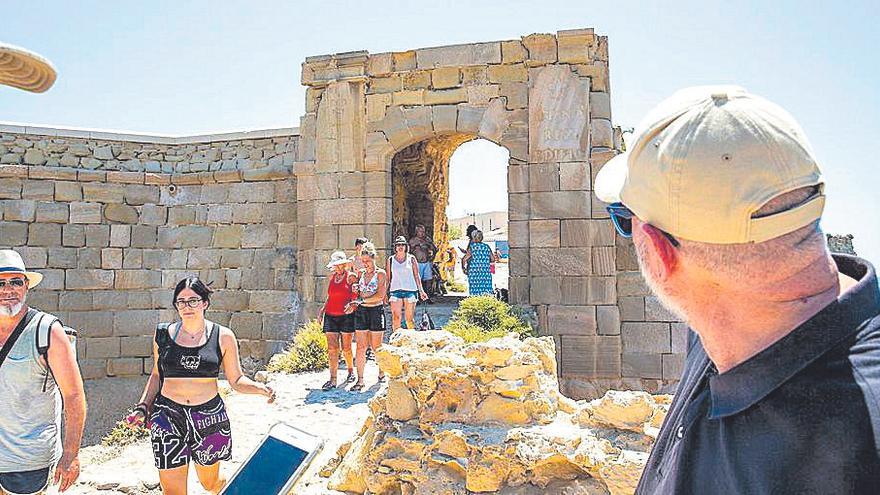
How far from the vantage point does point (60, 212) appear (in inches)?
419

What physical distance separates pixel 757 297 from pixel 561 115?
8.11 meters

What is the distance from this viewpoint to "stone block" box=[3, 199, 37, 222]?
10508mm

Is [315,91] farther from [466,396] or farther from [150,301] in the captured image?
[466,396]

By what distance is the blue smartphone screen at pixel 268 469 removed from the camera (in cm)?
223

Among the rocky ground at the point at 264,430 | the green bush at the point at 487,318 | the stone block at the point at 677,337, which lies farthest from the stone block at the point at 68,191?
the stone block at the point at 677,337

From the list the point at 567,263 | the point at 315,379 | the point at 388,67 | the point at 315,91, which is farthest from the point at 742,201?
the point at 315,91

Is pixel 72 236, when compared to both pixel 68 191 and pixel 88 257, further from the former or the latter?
pixel 68 191

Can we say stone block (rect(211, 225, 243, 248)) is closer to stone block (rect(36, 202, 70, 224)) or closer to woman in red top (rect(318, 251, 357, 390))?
stone block (rect(36, 202, 70, 224))

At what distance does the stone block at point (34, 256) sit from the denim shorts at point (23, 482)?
8.60m

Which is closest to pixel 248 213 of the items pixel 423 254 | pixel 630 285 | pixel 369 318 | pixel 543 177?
pixel 423 254

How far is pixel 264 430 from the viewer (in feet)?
20.1

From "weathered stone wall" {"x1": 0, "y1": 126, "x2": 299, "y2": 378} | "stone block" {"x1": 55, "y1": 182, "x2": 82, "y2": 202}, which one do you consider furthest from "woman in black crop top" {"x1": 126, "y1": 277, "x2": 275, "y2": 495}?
"stone block" {"x1": 55, "y1": 182, "x2": 82, "y2": 202}

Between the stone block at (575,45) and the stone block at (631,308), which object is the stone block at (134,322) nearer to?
the stone block at (631,308)

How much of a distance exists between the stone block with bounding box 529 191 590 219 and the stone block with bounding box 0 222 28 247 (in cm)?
850
